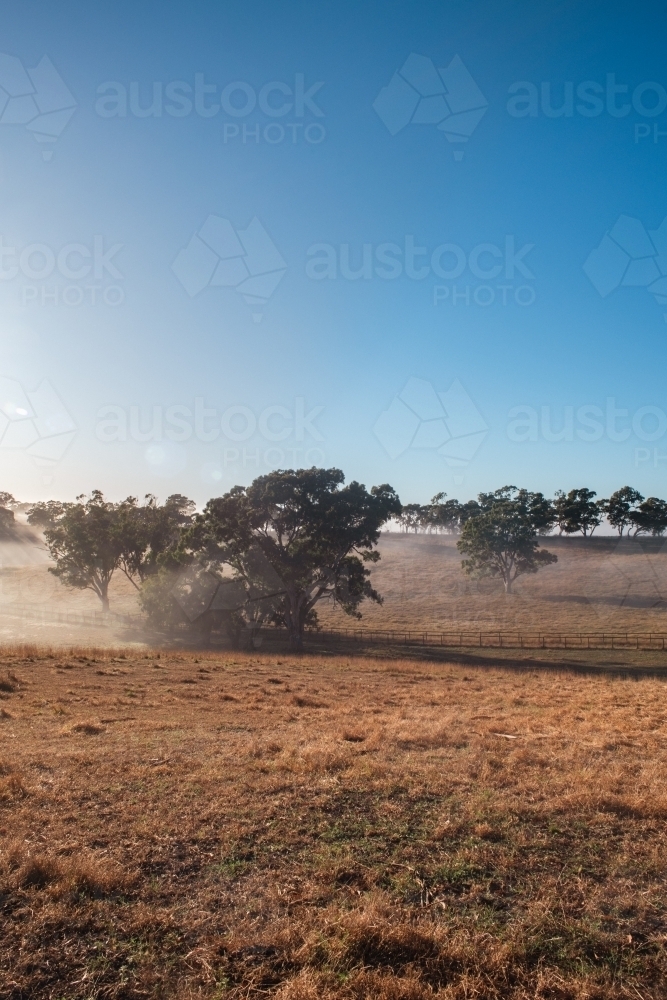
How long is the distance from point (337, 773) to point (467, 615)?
60.6 meters

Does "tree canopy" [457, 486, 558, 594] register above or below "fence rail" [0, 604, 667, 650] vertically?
above

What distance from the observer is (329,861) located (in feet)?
21.2

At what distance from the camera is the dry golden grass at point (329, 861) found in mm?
4586

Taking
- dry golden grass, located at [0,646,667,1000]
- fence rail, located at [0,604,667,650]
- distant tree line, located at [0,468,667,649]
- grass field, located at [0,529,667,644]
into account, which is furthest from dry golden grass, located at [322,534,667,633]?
dry golden grass, located at [0,646,667,1000]

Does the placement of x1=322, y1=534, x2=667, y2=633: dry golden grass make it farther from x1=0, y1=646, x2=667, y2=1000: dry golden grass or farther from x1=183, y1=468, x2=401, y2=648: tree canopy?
x1=0, y1=646, x2=667, y2=1000: dry golden grass

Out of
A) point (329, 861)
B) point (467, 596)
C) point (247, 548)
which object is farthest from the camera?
point (467, 596)

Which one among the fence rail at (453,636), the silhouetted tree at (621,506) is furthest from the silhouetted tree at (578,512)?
the fence rail at (453,636)

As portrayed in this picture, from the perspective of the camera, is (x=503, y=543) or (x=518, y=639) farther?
(x=503, y=543)

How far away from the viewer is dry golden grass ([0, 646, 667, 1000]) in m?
4.59

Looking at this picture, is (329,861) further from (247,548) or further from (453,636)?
(453,636)

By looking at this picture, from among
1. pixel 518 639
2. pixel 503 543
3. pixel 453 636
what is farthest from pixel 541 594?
pixel 453 636

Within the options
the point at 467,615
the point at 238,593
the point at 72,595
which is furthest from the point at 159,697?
the point at 72,595

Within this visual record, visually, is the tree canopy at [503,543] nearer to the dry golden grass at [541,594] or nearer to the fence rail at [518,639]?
the dry golden grass at [541,594]

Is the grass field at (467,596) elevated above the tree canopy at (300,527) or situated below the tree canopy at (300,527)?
below
